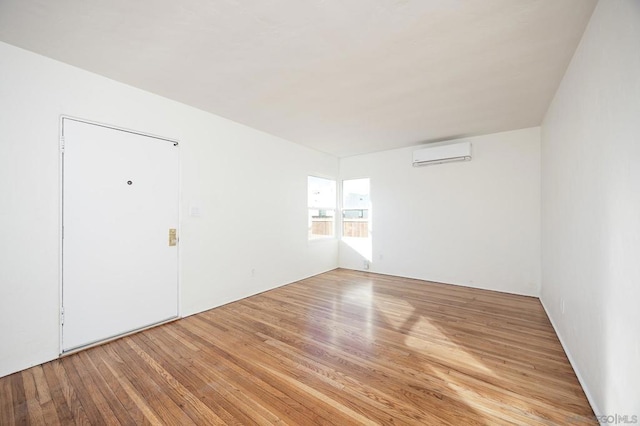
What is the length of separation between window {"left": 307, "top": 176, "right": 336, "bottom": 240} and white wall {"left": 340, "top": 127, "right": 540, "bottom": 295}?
951 millimetres

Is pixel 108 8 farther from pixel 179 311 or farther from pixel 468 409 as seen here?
pixel 468 409

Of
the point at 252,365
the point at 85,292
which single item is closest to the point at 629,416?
the point at 252,365

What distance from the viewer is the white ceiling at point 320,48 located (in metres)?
1.68

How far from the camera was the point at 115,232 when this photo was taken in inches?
103

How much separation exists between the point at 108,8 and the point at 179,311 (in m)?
2.97

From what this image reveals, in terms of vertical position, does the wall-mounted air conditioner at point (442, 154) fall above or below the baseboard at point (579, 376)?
above

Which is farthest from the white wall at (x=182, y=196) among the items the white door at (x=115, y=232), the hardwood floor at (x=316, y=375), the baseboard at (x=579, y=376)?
the baseboard at (x=579, y=376)

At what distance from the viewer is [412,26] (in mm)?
1819

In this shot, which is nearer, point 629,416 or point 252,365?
point 629,416

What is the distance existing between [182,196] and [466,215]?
4516 mm

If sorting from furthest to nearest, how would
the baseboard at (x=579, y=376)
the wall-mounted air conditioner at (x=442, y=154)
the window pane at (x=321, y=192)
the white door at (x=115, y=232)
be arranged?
the window pane at (x=321, y=192) < the wall-mounted air conditioner at (x=442, y=154) < the white door at (x=115, y=232) < the baseboard at (x=579, y=376)

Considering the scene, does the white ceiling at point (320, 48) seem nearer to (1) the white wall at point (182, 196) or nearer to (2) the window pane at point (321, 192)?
(1) the white wall at point (182, 196)

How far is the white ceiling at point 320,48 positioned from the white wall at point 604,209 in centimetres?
41

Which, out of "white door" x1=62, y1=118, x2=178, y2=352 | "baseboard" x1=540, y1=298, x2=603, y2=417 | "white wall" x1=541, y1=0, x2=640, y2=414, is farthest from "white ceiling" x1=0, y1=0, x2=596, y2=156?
"baseboard" x1=540, y1=298, x2=603, y2=417
